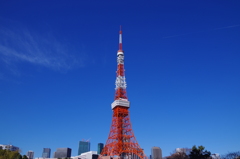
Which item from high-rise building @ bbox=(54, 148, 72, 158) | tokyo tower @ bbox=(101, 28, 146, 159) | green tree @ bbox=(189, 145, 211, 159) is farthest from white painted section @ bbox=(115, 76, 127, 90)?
high-rise building @ bbox=(54, 148, 72, 158)

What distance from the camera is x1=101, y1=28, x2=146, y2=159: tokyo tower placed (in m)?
57.9

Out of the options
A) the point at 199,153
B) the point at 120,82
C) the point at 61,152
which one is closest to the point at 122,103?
the point at 120,82

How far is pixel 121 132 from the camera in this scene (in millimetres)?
60125

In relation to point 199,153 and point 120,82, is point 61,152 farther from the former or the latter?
point 199,153

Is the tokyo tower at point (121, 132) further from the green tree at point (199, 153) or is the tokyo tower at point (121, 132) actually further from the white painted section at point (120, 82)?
the green tree at point (199, 153)

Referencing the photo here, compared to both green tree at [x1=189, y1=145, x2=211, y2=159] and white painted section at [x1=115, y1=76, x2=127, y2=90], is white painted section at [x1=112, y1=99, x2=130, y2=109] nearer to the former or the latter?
white painted section at [x1=115, y1=76, x2=127, y2=90]

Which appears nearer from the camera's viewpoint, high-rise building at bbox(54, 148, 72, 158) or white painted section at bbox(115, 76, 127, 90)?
white painted section at bbox(115, 76, 127, 90)

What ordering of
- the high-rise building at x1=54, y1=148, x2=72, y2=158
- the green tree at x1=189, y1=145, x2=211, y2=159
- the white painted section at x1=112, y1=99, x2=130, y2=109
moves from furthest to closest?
the high-rise building at x1=54, y1=148, x2=72, y2=158 < the white painted section at x1=112, y1=99, x2=130, y2=109 < the green tree at x1=189, y1=145, x2=211, y2=159

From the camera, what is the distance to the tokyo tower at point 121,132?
57906 mm

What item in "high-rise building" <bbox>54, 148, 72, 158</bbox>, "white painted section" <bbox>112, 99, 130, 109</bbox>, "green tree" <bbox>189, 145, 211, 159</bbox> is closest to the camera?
"green tree" <bbox>189, 145, 211, 159</bbox>

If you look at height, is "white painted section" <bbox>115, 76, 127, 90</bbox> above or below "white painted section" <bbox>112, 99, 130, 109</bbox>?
above

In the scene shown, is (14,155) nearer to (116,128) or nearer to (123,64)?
(116,128)

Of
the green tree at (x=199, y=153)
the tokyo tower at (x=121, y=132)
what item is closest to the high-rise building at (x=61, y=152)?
the tokyo tower at (x=121, y=132)

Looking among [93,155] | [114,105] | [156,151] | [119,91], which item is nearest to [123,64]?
[119,91]
